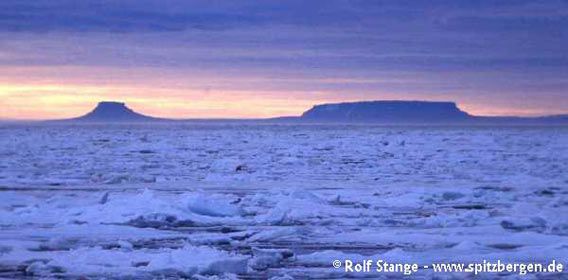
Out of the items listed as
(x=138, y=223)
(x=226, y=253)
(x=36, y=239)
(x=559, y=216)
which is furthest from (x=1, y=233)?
(x=559, y=216)

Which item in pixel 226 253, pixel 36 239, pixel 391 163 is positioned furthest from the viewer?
pixel 391 163

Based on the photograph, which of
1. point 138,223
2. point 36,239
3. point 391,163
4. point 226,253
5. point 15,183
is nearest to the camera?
point 226,253

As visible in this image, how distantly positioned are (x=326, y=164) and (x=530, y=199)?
23.2ft

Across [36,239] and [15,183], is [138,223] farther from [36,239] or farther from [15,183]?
[15,183]

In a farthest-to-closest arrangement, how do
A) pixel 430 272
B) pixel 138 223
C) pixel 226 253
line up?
pixel 138 223 → pixel 226 253 → pixel 430 272

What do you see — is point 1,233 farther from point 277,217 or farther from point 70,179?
point 70,179

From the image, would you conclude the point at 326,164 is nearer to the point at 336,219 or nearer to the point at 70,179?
the point at 70,179

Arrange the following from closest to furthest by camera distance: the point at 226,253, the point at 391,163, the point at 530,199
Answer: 1. the point at 226,253
2. the point at 530,199
3. the point at 391,163

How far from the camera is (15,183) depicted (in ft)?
36.9

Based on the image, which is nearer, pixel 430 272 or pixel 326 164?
pixel 430 272

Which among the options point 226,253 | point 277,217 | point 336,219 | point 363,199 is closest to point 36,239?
point 226,253

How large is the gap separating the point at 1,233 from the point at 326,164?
9860 mm

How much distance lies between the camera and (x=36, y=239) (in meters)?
6.27

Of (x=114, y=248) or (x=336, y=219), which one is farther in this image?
(x=336, y=219)
